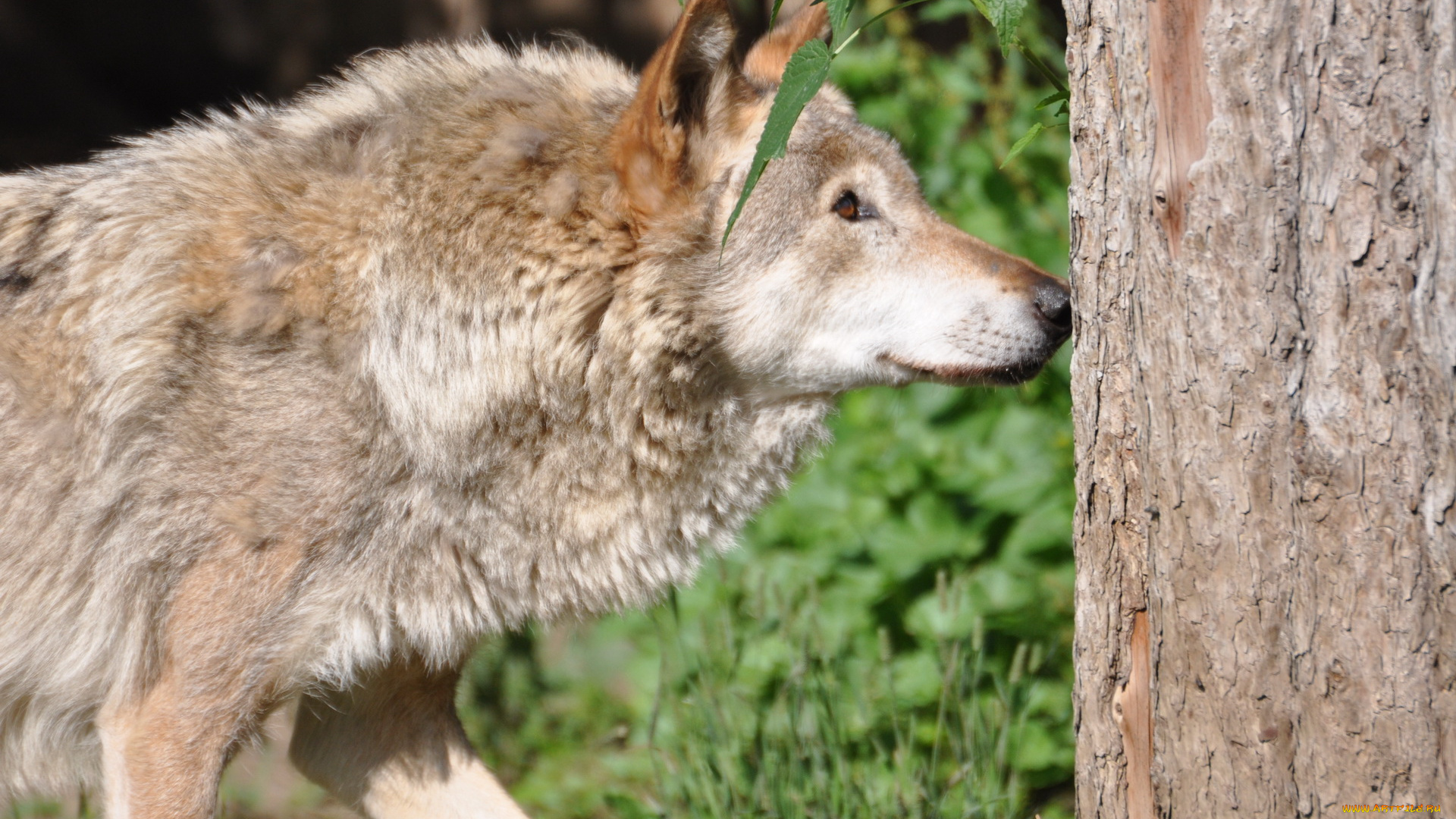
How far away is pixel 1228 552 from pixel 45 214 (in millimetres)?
2290

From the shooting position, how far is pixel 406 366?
2223 mm

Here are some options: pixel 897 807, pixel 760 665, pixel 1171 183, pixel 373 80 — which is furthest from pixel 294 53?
pixel 1171 183

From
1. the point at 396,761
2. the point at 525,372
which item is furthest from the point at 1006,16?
the point at 396,761

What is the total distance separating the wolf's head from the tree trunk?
78 centimetres

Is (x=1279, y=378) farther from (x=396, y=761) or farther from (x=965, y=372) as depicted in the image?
(x=396, y=761)

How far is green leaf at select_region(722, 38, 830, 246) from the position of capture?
5.10 ft

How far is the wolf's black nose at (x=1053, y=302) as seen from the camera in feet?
8.14

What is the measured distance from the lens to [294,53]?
5.99 m

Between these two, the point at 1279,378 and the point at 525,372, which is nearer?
the point at 1279,378

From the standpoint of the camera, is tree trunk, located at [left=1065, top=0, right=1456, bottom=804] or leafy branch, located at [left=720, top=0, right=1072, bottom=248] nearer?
tree trunk, located at [left=1065, top=0, right=1456, bottom=804]

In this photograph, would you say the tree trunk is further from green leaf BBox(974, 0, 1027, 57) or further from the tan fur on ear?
the tan fur on ear

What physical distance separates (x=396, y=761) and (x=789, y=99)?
6.41ft

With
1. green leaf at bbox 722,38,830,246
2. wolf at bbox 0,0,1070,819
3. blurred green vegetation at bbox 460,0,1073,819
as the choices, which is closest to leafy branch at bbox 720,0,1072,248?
green leaf at bbox 722,38,830,246

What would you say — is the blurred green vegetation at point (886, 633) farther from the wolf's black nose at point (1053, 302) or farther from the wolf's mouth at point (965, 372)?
the wolf's black nose at point (1053, 302)
